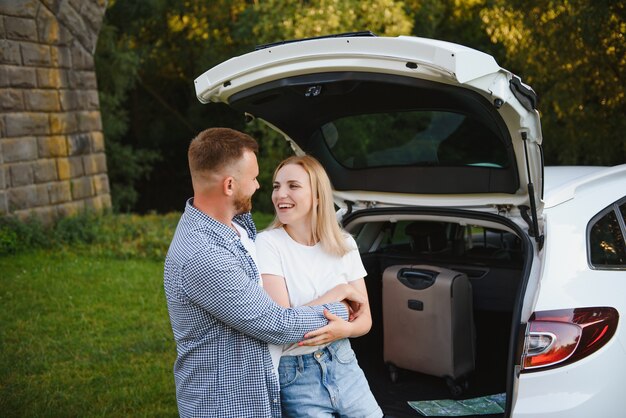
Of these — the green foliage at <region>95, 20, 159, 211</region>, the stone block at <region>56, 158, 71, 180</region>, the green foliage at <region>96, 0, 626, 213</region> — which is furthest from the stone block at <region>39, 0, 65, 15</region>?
the green foliage at <region>95, 20, 159, 211</region>

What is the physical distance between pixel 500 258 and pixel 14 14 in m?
7.67

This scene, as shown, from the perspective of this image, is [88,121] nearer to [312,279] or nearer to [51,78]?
[51,78]

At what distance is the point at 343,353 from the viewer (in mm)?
2803

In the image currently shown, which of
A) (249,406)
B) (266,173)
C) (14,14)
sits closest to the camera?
(249,406)

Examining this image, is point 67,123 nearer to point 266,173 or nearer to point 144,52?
point 266,173

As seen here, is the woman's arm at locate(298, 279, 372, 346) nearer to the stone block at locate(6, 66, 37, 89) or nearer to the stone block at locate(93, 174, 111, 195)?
the stone block at locate(6, 66, 37, 89)

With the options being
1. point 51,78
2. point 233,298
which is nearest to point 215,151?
point 233,298

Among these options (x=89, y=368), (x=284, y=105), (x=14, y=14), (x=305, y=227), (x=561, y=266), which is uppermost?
(x=14, y=14)

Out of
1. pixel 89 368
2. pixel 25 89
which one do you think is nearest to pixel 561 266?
pixel 89 368

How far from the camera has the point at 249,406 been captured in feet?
8.41

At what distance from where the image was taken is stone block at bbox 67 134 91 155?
10516 millimetres

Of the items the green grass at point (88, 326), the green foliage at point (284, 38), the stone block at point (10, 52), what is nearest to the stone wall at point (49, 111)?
the stone block at point (10, 52)

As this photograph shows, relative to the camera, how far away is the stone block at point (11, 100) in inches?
373

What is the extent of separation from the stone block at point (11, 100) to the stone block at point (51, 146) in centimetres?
53
